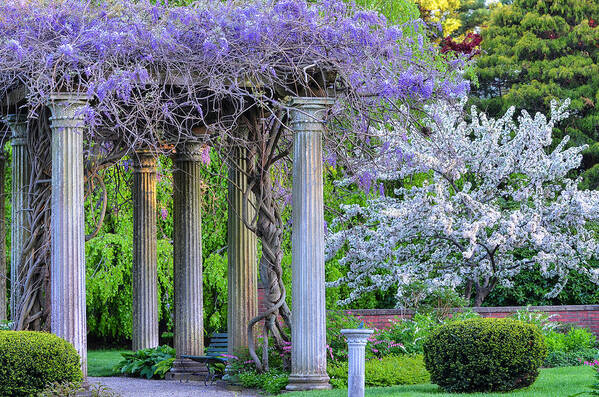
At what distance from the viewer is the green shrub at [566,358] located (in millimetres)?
15914

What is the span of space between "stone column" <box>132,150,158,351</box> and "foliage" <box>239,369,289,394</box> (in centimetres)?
388

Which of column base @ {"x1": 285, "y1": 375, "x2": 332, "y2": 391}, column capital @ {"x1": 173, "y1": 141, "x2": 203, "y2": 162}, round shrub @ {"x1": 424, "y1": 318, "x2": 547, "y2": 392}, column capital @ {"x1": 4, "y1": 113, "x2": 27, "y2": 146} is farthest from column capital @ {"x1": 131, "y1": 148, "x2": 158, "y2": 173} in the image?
round shrub @ {"x1": 424, "y1": 318, "x2": 547, "y2": 392}

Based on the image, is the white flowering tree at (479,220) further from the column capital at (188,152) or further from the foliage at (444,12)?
the foliage at (444,12)

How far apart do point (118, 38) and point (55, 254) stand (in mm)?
2848

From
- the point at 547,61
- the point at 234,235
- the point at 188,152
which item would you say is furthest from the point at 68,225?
the point at 547,61

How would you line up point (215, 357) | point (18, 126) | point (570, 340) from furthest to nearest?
point (570, 340) → point (215, 357) → point (18, 126)

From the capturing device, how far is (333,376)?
524 inches

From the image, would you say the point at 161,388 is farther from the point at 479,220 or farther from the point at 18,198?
the point at 479,220

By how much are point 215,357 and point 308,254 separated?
332 cm

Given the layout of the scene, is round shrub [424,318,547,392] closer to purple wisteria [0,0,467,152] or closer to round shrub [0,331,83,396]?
purple wisteria [0,0,467,152]

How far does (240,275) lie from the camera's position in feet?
50.1

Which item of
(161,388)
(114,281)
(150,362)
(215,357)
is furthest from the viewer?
(114,281)

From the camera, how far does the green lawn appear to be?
37.0 feet

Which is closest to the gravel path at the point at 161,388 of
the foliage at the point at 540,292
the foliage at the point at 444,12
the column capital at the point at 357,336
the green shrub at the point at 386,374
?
the green shrub at the point at 386,374
